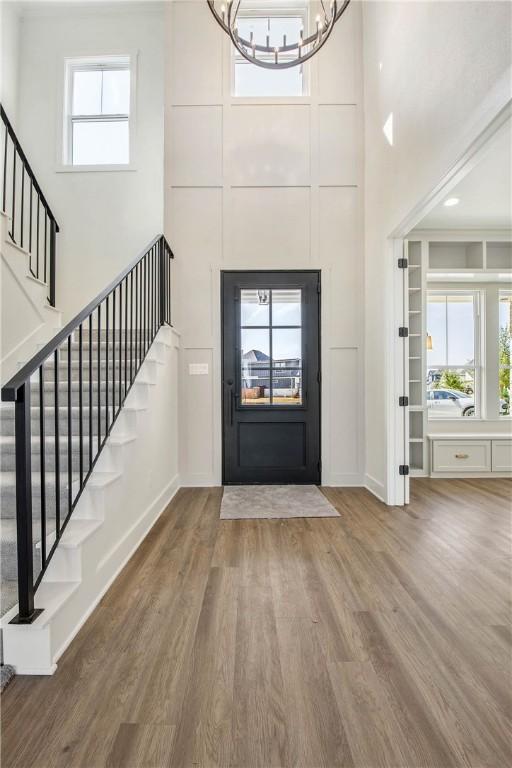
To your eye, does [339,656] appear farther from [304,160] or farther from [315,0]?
[315,0]

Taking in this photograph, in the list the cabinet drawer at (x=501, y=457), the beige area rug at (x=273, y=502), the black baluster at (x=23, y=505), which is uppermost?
the black baluster at (x=23, y=505)

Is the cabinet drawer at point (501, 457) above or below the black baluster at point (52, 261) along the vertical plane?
below

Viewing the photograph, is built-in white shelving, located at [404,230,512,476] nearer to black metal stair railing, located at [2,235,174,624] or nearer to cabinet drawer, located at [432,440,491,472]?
cabinet drawer, located at [432,440,491,472]

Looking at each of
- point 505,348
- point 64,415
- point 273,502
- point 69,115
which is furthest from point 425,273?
point 69,115

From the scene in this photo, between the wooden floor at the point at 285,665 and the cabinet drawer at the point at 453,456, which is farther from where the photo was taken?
the cabinet drawer at the point at 453,456

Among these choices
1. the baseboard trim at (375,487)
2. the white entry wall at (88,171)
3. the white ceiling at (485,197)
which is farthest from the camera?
the white entry wall at (88,171)

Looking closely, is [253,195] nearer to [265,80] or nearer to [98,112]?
[265,80]

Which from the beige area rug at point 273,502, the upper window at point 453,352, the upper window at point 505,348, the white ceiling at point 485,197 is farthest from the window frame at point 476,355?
the beige area rug at point 273,502

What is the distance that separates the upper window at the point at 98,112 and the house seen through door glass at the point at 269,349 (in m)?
2.52

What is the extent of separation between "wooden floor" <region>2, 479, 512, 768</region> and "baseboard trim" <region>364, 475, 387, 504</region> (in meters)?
0.98

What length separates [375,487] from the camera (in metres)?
3.87

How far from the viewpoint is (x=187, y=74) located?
4254mm

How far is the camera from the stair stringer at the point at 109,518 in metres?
1.47

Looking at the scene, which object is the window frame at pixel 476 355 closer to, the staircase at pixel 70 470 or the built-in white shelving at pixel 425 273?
the built-in white shelving at pixel 425 273
